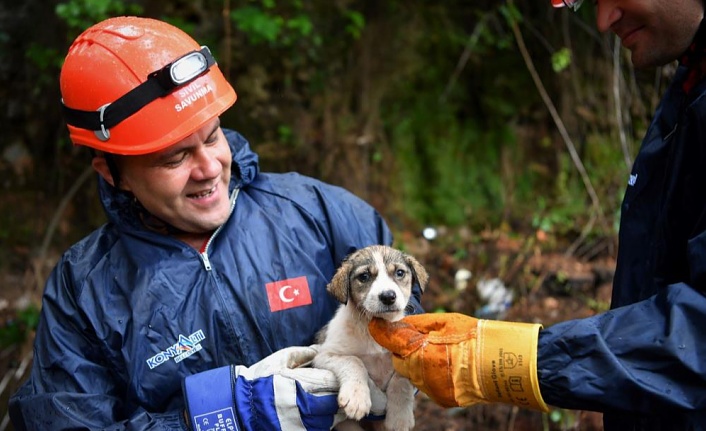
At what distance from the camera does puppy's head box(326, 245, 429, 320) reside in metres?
2.96

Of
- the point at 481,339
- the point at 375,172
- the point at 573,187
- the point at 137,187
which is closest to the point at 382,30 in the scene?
the point at 375,172

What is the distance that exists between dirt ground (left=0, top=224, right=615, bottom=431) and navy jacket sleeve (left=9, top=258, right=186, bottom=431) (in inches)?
111

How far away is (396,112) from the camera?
7227mm

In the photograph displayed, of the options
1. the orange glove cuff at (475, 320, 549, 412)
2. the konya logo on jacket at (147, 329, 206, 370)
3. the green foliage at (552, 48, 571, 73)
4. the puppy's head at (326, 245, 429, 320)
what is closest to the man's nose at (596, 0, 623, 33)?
the orange glove cuff at (475, 320, 549, 412)

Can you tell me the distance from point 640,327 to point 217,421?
4.93ft

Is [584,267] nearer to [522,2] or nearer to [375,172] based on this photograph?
[375,172]

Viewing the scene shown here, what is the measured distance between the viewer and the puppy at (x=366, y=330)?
295cm

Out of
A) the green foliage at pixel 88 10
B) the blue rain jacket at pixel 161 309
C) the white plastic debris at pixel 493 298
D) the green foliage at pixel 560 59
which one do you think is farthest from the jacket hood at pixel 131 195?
the green foliage at pixel 560 59

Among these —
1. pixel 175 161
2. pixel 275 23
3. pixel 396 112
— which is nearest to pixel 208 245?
pixel 175 161

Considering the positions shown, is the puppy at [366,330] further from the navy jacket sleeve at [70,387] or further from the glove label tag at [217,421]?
the navy jacket sleeve at [70,387]

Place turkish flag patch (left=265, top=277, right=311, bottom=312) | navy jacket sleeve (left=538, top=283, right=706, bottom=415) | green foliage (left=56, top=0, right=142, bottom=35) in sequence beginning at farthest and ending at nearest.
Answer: green foliage (left=56, top=0, right=142, bottom=35), turkish flag patch (left=265, top=277, right=311, bottom=312), navy jacket sleeve (left=538, top=283, right=706, bottom=415)

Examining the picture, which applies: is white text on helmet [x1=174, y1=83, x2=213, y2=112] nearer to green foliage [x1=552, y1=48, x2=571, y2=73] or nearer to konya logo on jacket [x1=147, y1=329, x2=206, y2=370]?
konya logo on jacket [x1=147, y1=329, x2=206, y2=370]

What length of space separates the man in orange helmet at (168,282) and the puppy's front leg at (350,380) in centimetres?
6

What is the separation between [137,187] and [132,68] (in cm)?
47
